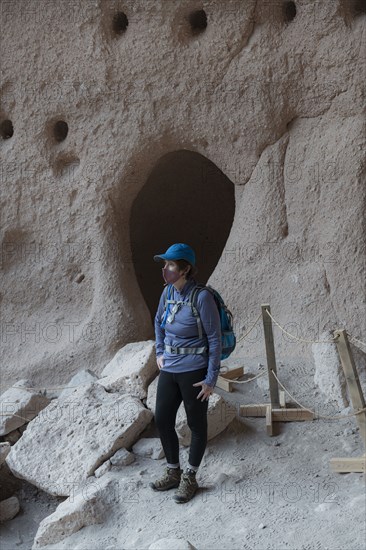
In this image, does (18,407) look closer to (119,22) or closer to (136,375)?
(136,375)

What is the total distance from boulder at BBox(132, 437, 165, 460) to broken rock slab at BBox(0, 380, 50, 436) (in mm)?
1038

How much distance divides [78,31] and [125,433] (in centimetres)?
348

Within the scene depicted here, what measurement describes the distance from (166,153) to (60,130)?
979 mm

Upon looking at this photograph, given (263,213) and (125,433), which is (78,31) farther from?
(125,433)

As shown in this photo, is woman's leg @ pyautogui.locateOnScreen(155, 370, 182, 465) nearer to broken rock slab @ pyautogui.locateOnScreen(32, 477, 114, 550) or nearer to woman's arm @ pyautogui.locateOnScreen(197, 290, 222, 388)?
woman's arm @ pyautogui.locateOnScreen(197, 290, 222, 388)

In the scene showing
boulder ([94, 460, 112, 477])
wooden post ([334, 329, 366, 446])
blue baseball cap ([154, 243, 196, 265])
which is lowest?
boulder ([94, 460, 112, 477])

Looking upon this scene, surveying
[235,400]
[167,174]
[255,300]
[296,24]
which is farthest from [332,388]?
[167,174]

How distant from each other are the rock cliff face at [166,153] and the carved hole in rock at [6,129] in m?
0.01

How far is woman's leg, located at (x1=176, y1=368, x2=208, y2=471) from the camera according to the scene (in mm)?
3551

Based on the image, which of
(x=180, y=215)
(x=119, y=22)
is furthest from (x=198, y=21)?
(x=180, y=215)

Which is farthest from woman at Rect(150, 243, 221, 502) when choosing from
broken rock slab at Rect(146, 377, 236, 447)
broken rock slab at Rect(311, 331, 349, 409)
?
broken rock slab at Rect(311, 331, 349, 409)

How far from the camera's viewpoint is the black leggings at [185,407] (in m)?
3.56

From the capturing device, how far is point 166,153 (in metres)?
6.20

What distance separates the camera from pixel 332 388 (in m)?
4.58
